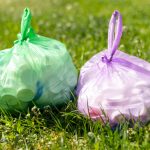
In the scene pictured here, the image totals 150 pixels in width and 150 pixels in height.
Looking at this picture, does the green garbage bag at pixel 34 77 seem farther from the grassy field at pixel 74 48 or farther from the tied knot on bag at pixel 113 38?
the tied knot on bag at pixel 113 38

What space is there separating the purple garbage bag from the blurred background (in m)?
1.12

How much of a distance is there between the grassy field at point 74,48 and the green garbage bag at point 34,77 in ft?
0.29

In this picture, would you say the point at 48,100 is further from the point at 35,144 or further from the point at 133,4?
the point at 133,4

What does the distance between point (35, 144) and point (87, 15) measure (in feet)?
20.5

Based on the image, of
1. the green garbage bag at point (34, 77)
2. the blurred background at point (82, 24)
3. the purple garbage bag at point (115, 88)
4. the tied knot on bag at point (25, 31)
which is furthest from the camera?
the blurred background at point (82, 24)

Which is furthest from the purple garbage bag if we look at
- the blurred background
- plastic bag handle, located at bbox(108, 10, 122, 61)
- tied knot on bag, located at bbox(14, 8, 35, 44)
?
the blurred background

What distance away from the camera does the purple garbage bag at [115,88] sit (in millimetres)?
3939

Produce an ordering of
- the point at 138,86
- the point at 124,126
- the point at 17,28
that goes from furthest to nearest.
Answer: the point at 17,28, the point at 138,86, the point at 124,126

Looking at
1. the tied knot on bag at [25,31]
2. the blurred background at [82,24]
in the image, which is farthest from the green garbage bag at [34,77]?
the blurred background at [82,24]

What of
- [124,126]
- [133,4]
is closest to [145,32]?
[133,4]

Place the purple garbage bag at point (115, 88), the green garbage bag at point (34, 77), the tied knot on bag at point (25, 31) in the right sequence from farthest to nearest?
the tied knot on bag at point (25, 31) < the green garbage bag at point (34, 77) < the purple garbage bag at point (115, 88)

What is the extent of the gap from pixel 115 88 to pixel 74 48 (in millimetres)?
2678

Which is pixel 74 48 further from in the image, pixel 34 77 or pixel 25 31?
pixel 34 77

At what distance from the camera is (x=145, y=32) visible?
307 inches
